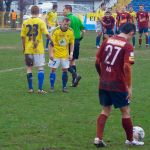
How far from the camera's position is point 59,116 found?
11609 millimetres

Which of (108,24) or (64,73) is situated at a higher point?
(108,24)

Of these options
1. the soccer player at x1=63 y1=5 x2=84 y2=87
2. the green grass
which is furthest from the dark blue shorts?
the green grass

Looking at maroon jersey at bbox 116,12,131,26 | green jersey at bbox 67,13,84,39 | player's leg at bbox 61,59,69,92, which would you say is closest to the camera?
player's leg at bbox 61,59,69,92

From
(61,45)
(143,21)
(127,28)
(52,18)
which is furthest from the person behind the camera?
(143,21)

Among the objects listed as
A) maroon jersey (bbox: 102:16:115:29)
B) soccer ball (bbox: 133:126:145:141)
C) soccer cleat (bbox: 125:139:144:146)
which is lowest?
soccer cleat (bbox: 125:139:144:146)

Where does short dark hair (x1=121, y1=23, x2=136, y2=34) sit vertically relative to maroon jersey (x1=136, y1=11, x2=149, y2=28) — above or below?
above

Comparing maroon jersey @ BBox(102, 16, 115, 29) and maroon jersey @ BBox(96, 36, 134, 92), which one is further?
maroon jersey @ BBox(102, 16, 115, 29)

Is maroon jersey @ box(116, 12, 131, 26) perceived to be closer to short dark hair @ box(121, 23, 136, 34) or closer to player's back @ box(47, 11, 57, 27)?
player's back @ box(47, 11, 57, 27)

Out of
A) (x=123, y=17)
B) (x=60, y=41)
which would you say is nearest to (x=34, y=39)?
(x=60, y=41)

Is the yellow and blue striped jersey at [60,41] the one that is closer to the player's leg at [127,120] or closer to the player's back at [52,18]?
the player's leg at [127,120]

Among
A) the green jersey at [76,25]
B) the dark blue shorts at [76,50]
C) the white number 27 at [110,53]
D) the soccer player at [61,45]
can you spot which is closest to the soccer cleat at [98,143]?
the white number 27 at [110,53]

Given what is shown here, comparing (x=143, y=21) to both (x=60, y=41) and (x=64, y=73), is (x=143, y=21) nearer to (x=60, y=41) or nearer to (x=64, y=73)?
(x=64, y=73)

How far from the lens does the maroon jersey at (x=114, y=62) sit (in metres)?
8.84

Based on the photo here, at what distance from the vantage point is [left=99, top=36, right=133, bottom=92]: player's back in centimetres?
884
